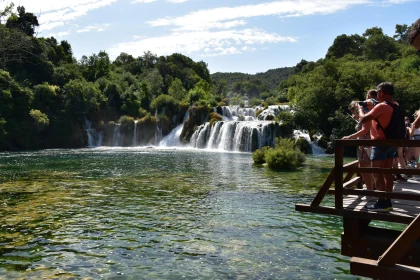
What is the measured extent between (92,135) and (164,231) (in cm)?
4887

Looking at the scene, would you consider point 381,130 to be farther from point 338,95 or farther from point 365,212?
point 338,95

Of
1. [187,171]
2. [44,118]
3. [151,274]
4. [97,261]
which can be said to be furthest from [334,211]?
[44,118]

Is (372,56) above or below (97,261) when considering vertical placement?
above

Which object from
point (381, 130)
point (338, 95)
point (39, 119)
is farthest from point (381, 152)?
point (39, 119)

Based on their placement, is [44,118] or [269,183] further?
[44,118]

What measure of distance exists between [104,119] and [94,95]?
458cm

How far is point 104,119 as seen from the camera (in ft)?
205

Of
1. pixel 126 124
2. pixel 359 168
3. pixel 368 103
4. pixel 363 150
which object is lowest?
pixel 359 168

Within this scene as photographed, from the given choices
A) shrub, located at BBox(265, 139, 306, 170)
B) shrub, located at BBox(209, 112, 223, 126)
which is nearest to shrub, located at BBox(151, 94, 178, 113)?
shrub, located at BBox(209, 112, 223, 126)

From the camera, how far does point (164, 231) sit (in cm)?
1130

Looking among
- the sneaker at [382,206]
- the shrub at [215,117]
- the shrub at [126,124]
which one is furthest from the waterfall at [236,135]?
the sneaker at [382,206]

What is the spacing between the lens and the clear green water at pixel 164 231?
27.8 feet

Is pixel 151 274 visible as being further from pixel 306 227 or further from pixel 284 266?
pixel 306 227

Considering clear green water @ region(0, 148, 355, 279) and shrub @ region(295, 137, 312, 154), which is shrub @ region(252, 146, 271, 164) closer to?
clear green water @ region(0, 148, 355, 279)
